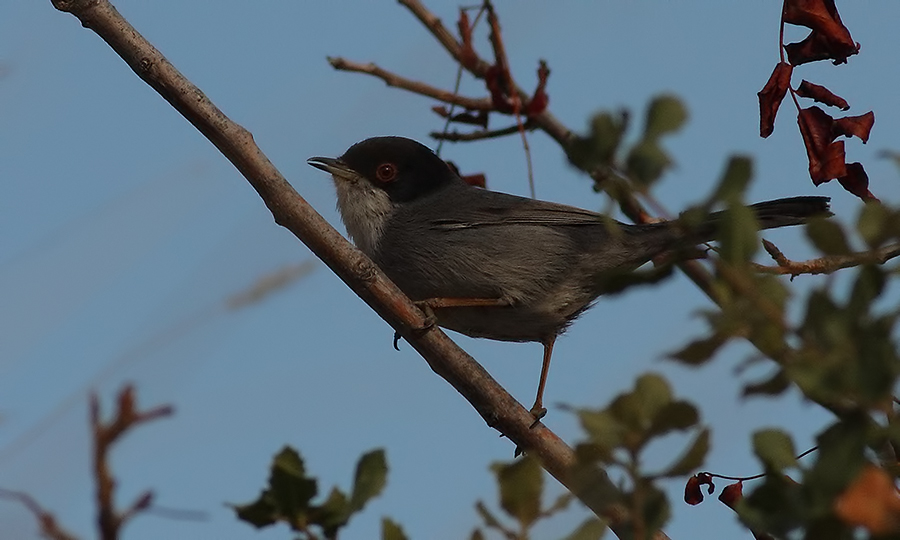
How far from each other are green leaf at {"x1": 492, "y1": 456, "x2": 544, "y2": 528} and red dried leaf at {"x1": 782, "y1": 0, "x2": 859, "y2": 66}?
231 centimetres

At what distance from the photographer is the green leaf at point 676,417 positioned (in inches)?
49.2

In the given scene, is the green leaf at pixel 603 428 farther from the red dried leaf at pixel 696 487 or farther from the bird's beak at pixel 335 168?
the bird's beak at pixel 335 168

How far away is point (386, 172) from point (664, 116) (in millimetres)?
5268

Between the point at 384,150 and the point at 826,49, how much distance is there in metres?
3.86

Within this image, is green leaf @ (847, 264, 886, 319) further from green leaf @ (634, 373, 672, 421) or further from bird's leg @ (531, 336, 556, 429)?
bird's leg @ (531, 336, 556, 429)

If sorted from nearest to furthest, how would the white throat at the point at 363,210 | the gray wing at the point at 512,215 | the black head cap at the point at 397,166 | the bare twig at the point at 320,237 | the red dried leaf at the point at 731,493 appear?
the red dried leaf at the point at 731,493 < the bare twig at the point at 320,237 < the gray wing at the point at 512,215 < the white throat at the point at 363,210 < the black head cap at the point at 397,166

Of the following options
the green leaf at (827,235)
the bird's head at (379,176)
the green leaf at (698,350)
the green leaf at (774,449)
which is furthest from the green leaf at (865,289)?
the bird's head at (379,176)

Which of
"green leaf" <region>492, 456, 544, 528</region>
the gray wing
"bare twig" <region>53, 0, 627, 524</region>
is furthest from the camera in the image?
the gray wing

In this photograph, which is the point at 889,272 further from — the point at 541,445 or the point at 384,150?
the point at 384,150

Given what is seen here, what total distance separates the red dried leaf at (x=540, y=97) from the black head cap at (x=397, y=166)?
5.46 feet

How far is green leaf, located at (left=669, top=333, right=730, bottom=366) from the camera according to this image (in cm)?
124

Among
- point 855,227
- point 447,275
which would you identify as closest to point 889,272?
point 855,227

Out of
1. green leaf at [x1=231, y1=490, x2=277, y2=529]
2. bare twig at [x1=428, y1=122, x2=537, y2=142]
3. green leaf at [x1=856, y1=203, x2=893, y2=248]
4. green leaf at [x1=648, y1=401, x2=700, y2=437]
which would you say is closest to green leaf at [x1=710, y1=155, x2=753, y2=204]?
green leaf at [x1=856, y1=203, x2=893, y2=248]

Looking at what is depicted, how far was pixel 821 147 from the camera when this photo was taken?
125 inches
